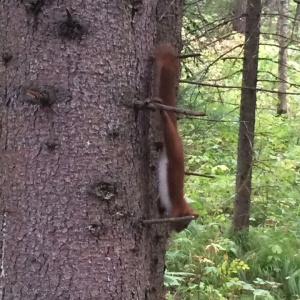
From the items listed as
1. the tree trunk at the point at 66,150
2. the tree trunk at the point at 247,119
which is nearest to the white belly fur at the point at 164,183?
the tree trunk at the point at 66,150

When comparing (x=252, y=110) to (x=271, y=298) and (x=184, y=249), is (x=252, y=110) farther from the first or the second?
(x=271, y=298)

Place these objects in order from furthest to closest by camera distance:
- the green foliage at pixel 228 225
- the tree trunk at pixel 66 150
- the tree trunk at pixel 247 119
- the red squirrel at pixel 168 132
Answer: the tree trunk at pixel 247 119, the green foliage at pixel 228 225, the red squirrel at pixel 168 132, the tree trunk at pixel 66 150

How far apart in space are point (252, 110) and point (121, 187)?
16.1ft

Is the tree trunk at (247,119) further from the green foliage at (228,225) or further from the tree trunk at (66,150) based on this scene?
the tree trunk at (66,150)

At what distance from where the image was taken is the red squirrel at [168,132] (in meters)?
1.75

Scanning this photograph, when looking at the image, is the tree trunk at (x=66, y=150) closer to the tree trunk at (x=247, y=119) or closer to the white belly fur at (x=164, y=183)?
the white belly fur at (x=164, y=183)

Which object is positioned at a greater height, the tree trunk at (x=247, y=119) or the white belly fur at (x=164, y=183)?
the tree trunk at (x=247, y=119)

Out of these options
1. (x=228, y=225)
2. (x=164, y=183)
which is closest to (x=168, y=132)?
(x=164, y=183)

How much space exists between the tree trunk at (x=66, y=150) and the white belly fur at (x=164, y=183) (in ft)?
0.65

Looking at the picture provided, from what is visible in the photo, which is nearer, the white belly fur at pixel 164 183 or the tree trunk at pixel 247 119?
the white belly fur at pixel 164 183

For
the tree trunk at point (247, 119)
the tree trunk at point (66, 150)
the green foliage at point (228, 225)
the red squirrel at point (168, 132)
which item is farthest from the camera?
the tree trunk at point (247, 119)

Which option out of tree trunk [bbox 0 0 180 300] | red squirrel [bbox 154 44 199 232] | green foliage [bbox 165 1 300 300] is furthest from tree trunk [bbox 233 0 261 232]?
tree trunk [bbox 0 0 180 300]

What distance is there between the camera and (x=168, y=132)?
5.83ft

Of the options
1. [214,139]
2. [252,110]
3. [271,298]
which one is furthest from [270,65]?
[271,298]
